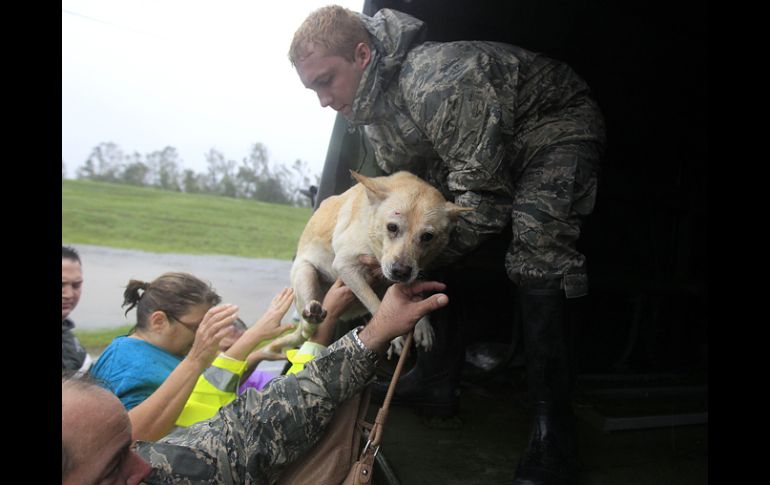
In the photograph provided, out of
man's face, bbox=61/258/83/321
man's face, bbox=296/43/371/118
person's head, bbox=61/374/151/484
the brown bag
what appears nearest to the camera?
person's head, bbox=61/374/151/484

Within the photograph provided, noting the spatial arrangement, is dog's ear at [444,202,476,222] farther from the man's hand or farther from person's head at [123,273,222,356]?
person's head at [123,273,222,356]

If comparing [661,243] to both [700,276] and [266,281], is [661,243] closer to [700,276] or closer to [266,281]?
[700,276]

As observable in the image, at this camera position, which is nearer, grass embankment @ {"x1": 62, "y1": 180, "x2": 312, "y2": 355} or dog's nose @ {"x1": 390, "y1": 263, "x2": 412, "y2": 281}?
dog's nose @ {"x1": 390, "y1": 263, "x2": 412, "y2": 281}

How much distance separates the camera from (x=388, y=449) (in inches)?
93.7

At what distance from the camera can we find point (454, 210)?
2100 millimetres

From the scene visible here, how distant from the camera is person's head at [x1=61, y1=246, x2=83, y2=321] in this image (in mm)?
3176

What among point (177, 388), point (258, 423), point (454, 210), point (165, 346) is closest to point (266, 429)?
point (258, 423)

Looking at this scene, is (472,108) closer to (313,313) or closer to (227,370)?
(313,313)

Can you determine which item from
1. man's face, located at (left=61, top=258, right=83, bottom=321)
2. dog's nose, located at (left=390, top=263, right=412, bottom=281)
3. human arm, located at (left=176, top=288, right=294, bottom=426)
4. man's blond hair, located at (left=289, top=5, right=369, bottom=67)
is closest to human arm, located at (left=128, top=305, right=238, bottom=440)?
human arm, located at (left=176, top=288, right=294, bottom=426)

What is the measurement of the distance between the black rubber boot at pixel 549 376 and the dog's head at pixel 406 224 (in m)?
0.43

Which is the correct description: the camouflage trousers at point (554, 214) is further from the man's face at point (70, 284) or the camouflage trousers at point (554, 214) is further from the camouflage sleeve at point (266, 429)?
the man's face at point (70, 284)

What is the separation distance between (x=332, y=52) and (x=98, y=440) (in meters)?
1.62

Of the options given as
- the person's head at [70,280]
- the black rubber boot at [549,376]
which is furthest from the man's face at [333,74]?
the person's head at [70,280]
